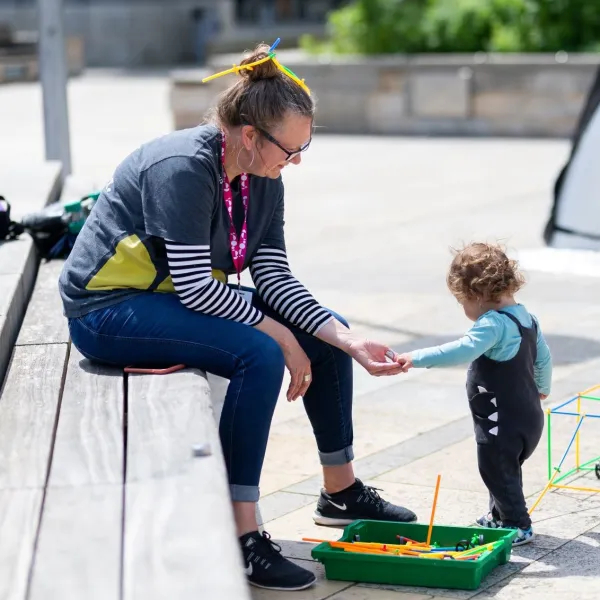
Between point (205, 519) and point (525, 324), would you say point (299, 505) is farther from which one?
point (205, 519)

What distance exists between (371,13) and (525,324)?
1594cm

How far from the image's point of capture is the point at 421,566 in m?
3.60

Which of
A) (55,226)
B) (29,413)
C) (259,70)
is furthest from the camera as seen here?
(55,226)

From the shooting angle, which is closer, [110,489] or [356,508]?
[110,489]

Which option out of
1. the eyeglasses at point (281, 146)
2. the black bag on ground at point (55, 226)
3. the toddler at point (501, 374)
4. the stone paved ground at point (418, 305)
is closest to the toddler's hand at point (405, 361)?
the toddler at point (501, 374)

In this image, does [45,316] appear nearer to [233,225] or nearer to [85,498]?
[233,225]

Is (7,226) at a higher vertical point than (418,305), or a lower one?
higher

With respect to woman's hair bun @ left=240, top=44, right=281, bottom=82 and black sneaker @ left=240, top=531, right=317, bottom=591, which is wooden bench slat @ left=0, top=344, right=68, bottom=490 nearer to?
black sneaker @ left=240, top=531, right=317, bottom=591

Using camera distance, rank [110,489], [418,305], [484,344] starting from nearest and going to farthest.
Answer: [110,489]
[484,344]
[418,305]

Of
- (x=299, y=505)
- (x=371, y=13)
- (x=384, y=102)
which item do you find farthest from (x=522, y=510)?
(x=371, y=13)

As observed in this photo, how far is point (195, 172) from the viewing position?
12.1 ft

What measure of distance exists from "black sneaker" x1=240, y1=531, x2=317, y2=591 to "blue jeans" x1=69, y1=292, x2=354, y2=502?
131mm

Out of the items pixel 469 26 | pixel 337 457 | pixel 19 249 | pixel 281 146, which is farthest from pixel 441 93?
pixel 281 146

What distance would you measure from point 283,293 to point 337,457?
1.79 ft
